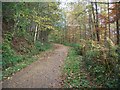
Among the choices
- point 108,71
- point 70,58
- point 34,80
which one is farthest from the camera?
point 70,58

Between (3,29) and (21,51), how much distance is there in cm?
230

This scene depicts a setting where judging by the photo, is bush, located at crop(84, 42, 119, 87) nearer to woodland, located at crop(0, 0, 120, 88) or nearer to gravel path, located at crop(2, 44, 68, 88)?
woodland, located at crop(0, 0, 120, 88)

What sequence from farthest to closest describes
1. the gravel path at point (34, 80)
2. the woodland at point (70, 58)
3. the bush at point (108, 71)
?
the woodland at point (70, 58) < the gravel path at point (34, 80) < the bush at point (108, 71)

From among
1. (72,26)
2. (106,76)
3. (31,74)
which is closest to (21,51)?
(31,74)

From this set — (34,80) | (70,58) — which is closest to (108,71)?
(34,80)

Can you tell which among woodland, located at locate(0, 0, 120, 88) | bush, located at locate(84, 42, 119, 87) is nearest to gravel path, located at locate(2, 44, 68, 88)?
woodland, located at locate(0, 0, 120, 88)

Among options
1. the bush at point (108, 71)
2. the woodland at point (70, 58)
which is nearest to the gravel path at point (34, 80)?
the woodland at point (70, 58)

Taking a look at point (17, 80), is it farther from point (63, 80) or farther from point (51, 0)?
point (51, 0)

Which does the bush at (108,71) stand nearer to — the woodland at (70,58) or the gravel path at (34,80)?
the woodland at (70,58)

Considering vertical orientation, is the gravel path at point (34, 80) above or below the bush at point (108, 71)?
below

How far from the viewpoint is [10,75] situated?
941 cm

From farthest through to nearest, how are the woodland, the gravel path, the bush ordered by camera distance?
the woodland < the gravel path < the bush

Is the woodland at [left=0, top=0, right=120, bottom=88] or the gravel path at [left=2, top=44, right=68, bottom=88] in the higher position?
the woodland at [left=0, top=0, right=120, bottom=88]

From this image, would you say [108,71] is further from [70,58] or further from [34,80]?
[70,58]
